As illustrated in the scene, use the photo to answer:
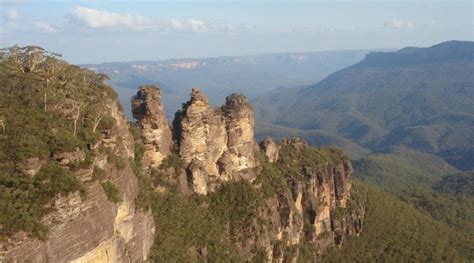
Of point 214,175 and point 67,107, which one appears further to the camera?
point 214,175

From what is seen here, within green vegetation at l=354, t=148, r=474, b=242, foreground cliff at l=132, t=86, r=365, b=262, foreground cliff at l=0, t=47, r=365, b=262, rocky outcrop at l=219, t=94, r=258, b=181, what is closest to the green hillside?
green vegetation at l=354, t=148, r=474, b=242

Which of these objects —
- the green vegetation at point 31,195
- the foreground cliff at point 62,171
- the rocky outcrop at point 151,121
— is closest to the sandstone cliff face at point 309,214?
the rocky outcrop at point 151,121

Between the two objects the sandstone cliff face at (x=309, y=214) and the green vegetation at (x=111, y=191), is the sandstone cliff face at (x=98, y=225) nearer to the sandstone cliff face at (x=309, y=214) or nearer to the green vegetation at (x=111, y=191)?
the green vegetation at (x=111, y=191)

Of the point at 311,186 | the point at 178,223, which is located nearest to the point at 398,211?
the point at 311,186

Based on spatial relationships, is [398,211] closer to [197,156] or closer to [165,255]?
[197,156]

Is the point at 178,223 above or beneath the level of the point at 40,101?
beneath

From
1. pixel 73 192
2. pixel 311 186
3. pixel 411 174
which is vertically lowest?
pixel 411 174

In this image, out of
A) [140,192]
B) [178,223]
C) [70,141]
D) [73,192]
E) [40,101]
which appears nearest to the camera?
[73,192]

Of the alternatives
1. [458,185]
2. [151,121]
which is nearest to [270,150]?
[151,121]
